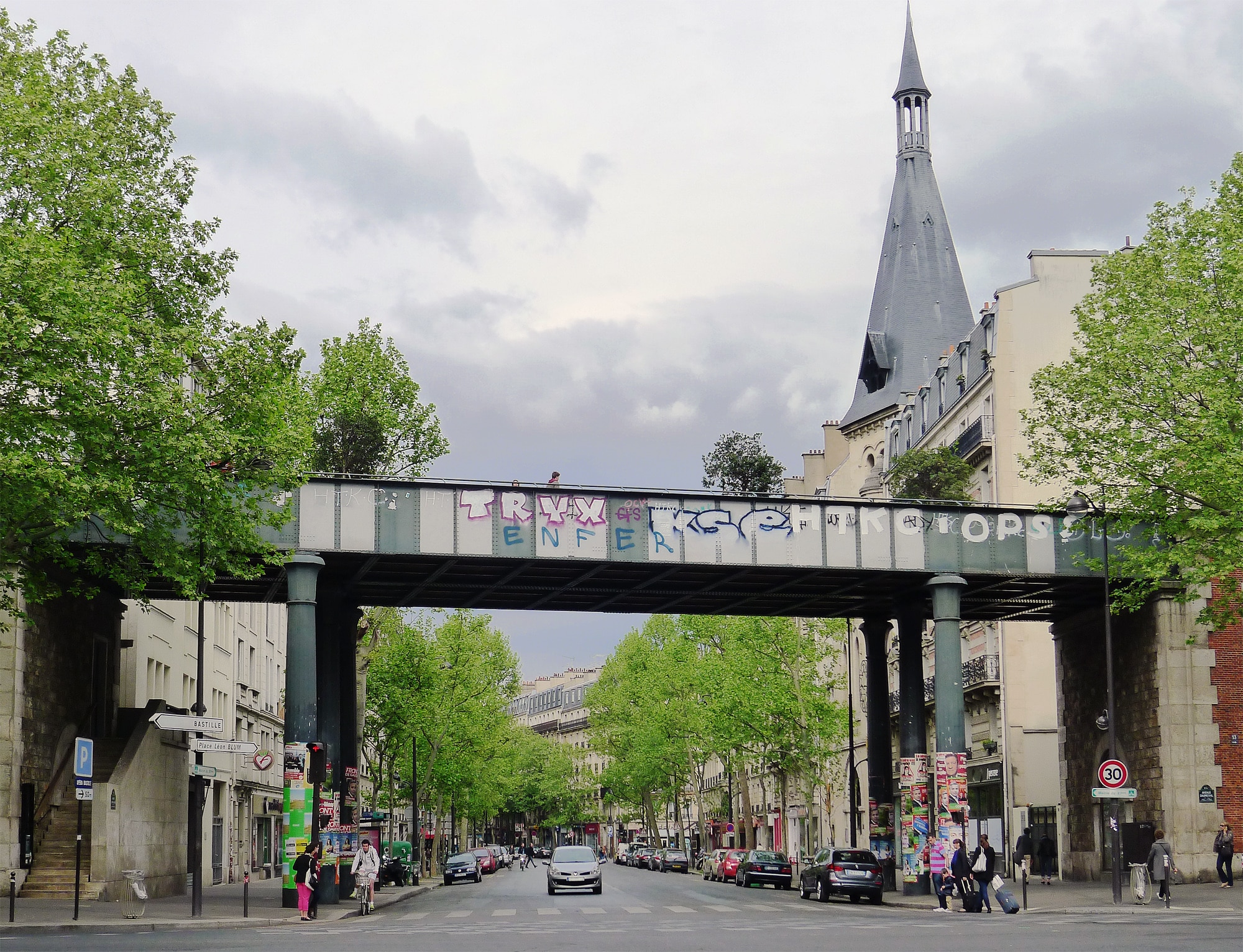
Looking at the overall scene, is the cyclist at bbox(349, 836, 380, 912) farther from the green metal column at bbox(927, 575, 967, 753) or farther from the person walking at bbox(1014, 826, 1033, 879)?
the person walking at bbox(1014, 826, 1033, 879)

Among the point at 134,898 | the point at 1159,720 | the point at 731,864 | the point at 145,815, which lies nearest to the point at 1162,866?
the point at 1159,720

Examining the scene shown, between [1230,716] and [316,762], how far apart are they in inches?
957

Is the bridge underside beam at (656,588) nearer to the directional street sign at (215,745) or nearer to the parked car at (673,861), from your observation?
the directional street sign at (215,745)

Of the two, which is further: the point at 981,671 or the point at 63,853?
the point at 981,671

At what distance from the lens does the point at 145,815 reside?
1532 inches

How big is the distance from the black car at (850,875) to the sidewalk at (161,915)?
12.0 meters

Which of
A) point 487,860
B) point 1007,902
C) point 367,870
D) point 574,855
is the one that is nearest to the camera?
point 1007,902

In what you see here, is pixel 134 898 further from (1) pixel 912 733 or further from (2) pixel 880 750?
(2) pixel 880 750

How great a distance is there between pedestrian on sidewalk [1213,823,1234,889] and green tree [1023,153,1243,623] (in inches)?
228

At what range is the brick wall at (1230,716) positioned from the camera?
133 ft

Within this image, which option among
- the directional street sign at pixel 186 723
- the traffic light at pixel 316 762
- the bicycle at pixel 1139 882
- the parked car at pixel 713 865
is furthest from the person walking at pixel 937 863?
the parked car at pixel 713 865

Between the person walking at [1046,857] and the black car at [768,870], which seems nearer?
the person walking at [1046,857]

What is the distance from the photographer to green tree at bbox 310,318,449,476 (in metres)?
54.0

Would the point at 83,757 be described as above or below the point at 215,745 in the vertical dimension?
below
